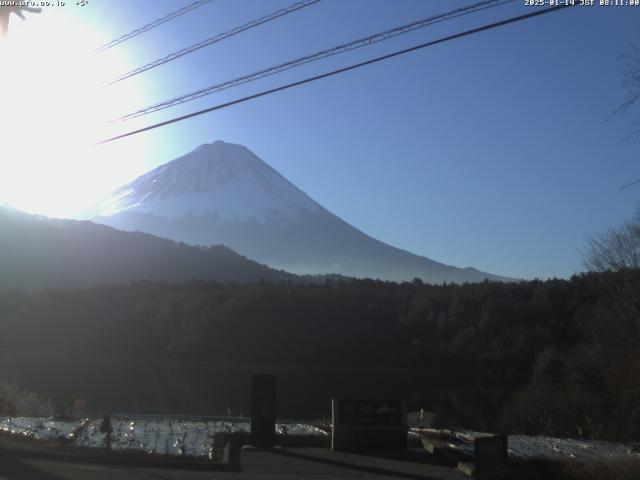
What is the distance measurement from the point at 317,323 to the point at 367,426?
6894 centimetres

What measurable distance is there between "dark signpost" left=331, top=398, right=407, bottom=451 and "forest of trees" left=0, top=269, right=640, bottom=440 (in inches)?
1561

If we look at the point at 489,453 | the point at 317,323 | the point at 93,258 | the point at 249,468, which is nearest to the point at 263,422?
the point at 249,468

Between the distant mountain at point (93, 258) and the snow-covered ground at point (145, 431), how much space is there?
294 feet

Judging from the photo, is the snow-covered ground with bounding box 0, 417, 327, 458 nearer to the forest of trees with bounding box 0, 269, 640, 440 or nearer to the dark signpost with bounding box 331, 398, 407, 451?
the dark signpost with bounding box 331, 398, 407, 451

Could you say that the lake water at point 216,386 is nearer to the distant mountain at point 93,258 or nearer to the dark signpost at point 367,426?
the dark signpost at point 367,426

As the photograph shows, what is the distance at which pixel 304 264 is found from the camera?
164375 millimetres

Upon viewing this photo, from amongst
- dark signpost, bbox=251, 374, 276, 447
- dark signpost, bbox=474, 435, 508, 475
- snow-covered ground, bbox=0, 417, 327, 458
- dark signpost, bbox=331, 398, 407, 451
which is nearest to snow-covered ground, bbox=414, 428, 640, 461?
dark signpost, bbox=331, 398, 407, 451

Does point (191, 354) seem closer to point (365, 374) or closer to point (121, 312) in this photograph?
point (121, 312)

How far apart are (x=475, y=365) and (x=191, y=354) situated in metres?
28.4

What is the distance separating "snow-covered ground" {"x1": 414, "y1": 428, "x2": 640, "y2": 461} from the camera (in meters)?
13.9

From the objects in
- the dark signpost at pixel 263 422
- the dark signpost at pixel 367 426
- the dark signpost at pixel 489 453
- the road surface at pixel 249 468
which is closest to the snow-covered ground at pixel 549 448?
the dark signpost at pixel 367 426

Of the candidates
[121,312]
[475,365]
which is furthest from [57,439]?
[121,312]

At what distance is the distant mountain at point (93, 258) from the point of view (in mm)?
108062

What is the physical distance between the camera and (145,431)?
15.5 m
